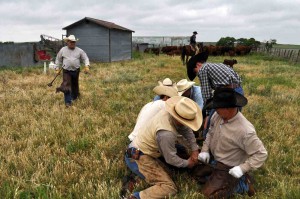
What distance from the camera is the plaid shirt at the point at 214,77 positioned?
529 cm

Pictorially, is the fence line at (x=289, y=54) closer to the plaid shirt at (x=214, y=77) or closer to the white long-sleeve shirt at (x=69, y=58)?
the white long-sleeve shirt at (x=69, y=58)

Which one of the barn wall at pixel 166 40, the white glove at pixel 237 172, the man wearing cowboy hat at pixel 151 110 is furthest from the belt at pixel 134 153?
the barn wall at pixel 166 40

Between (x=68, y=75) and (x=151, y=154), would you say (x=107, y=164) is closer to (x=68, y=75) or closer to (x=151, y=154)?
(x=151, y=154)

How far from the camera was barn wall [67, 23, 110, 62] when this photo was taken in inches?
1073

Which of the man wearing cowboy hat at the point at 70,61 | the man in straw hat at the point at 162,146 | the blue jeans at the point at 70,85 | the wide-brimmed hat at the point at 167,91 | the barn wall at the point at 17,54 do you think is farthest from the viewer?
the barn wall at the point at 17,54

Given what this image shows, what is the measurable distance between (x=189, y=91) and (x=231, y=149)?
2127 mm

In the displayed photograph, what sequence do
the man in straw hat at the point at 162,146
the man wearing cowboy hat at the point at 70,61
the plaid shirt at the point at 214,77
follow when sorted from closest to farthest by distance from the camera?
the man in straw hat at the point at 162,146 < the plaid shirt at the point at 214,77 < the man wearing cowboy hat at the point at 70,61

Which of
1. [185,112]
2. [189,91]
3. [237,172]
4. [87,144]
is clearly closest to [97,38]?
[189,91]

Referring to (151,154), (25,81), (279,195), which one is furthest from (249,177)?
(25,81)

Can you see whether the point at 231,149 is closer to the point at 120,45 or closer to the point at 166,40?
the point at 120,45

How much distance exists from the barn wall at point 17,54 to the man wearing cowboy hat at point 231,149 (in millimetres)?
23392

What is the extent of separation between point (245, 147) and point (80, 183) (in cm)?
199

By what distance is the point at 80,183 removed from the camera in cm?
395

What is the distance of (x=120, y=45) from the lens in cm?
2950
